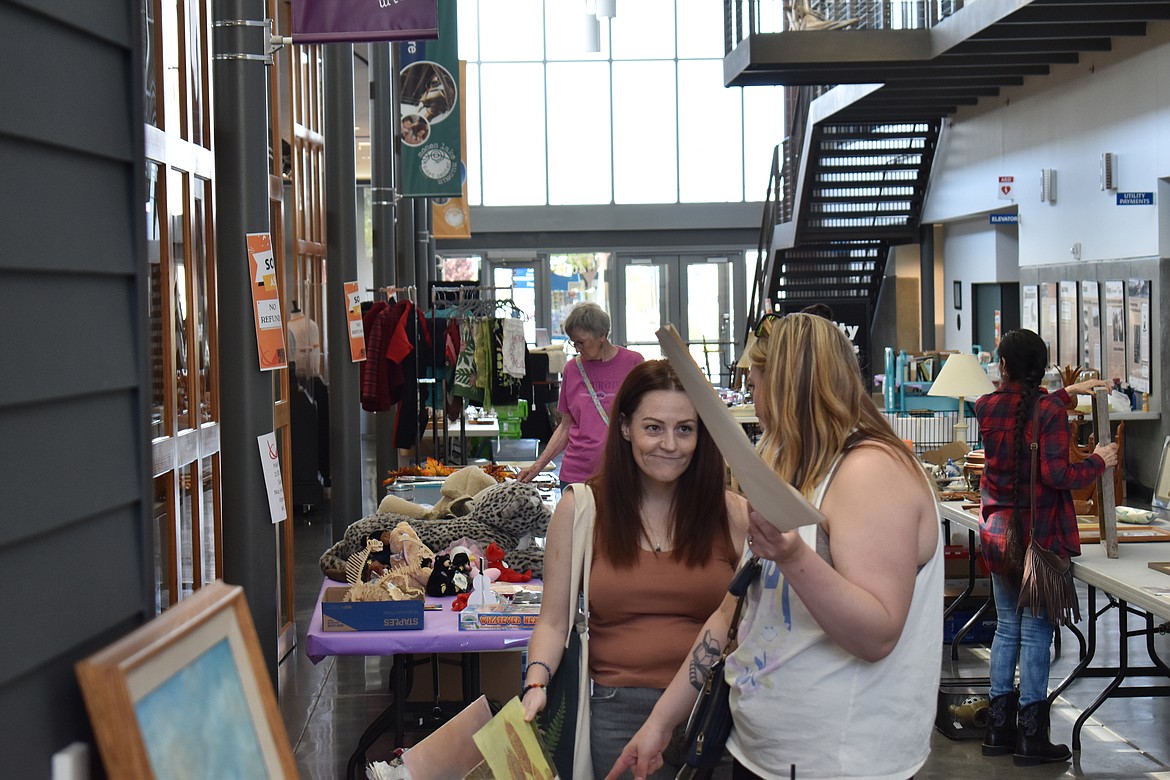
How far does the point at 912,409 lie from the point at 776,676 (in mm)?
9685

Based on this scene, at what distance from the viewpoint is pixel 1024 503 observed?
5.06 m

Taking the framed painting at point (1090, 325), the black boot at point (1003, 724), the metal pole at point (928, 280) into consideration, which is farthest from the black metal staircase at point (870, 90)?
the black boot at point (1003, 724)

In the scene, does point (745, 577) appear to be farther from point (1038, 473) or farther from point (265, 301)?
point (1038, 473)

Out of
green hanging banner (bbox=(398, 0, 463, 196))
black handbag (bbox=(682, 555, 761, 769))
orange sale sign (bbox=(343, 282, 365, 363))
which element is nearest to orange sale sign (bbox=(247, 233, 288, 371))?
black handbag (bbox=(682, 555, 761, 769))

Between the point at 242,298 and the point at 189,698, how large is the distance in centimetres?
274

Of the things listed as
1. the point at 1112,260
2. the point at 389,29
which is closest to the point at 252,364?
the point at 389,29

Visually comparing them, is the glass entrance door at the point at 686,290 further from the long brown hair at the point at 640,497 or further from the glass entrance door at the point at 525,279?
the long brown hair at the point at 640,497

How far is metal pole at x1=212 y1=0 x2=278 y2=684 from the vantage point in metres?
3.77

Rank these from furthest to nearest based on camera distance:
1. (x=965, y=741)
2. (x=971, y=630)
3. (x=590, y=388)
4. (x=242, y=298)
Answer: (x=971, y=630) < (x=590, y=388) < (x=965, y=741) < (x=242, y=298)

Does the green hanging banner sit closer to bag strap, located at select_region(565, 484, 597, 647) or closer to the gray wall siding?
bag strap, located at select_region(565, 484, 597, 647)

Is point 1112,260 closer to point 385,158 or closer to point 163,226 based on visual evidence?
point 385,158

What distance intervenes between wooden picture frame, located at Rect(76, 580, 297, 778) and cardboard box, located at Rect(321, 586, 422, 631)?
102 inches

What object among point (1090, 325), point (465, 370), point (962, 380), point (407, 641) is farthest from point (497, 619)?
point (1090, 325)

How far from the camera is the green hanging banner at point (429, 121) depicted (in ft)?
35.5
